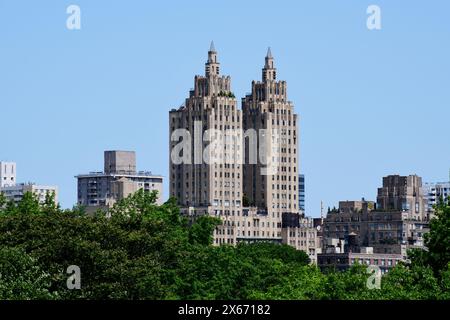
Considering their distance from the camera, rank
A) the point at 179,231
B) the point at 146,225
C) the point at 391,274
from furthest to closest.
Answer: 1. the point at 179,231
2. the point at 146,225
3. the point at 391,274

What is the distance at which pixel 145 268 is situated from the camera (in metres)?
83.7

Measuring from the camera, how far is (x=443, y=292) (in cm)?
6681

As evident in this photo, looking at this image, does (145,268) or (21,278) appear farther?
(145,268)

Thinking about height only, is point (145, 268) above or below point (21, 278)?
above

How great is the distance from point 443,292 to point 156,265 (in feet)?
77.4

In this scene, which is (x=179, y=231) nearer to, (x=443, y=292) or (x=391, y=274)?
(x=391, y=274)

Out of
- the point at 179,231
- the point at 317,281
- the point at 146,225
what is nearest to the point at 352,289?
the point at 317,281

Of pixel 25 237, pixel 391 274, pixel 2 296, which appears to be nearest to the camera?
pixel 2 296

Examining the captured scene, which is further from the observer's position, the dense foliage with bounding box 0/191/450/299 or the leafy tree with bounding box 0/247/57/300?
the dense foliage with bounding box 0/191/450/299

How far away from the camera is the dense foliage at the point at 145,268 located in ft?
229

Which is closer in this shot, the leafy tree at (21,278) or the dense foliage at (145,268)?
the leafy tree at (21,278)

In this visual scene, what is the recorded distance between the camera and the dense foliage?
69.9 meters
